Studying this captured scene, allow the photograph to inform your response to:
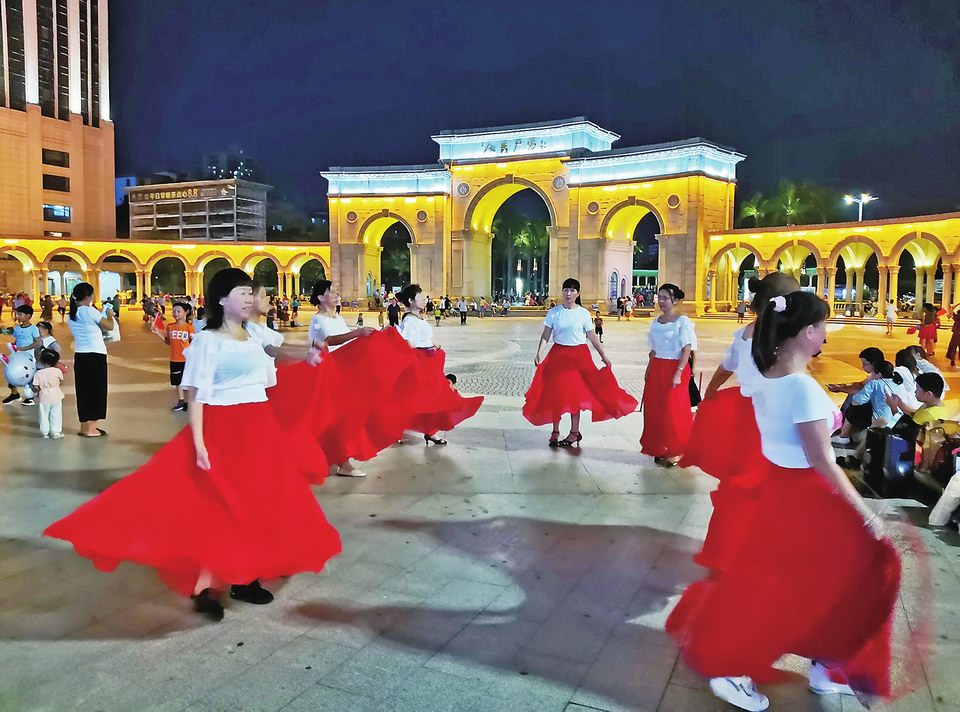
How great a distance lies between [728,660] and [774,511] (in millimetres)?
579

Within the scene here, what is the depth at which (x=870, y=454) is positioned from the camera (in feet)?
19.7

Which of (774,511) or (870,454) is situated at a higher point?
(774,511)

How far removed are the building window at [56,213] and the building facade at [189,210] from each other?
124ft

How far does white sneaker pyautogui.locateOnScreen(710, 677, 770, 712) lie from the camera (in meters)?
2.79

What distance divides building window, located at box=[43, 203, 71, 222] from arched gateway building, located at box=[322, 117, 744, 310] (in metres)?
29.3

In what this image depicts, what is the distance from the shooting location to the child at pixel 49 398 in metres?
7.81

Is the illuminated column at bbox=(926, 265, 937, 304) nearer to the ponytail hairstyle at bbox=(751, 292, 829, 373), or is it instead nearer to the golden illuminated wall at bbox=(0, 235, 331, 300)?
the golden illuminated wall at bbox=(0, 235, 331, 300)

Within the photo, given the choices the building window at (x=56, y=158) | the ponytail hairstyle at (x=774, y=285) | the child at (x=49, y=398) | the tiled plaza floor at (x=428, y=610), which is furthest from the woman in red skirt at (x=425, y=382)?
the building window at (x=56, y=158)

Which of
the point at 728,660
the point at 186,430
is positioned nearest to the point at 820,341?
the point at 728,660

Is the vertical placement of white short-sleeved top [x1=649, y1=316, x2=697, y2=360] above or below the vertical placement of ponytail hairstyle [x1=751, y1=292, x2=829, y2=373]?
below

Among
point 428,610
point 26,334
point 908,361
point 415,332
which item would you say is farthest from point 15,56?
point 428,610

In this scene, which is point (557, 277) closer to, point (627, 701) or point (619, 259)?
point (619, 259)

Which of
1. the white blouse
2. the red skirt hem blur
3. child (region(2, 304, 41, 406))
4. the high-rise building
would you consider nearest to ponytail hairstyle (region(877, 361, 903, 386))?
the red skirt hem blur

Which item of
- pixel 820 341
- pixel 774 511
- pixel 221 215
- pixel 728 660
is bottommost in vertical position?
pixel 728 660
